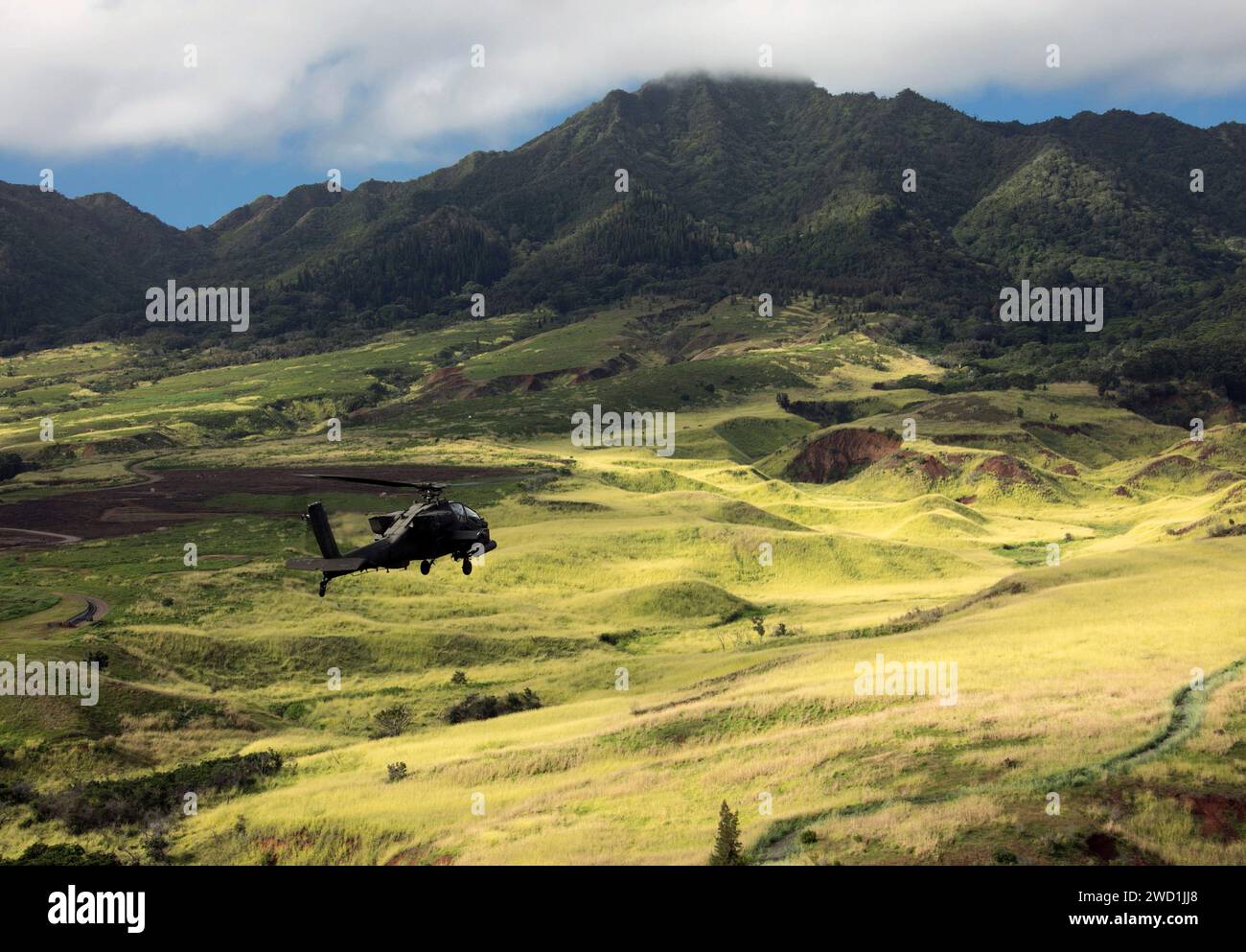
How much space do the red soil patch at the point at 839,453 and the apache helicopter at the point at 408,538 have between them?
487ft

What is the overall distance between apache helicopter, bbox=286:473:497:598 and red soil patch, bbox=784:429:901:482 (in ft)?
487

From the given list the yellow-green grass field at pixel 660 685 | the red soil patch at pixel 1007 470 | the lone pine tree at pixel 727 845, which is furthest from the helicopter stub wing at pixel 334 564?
the red soil patch at pixel 1007 470

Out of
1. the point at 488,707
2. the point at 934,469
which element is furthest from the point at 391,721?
the point at 934,469

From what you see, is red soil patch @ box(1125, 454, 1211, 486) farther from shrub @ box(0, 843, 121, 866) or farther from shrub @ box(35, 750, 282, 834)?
shrub @ box(0, 843, 121, 866)

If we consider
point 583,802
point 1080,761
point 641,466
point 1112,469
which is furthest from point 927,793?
point 1112,469

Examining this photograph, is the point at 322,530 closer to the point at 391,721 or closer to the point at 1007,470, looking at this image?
the point at 391,721

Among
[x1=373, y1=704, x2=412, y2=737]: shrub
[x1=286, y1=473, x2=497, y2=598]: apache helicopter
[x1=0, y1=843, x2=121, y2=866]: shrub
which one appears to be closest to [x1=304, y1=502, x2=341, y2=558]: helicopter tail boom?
[x1=286, y1=473, x2=497, y2=598]: apache helicopter

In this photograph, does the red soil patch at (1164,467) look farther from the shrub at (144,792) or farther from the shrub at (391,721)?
the shrub at (144,792)

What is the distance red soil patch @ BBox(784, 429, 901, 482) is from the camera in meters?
176

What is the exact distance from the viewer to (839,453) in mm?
179750

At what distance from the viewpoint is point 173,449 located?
19700 cm

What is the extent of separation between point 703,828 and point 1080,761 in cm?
1281

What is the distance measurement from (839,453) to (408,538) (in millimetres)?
154652
